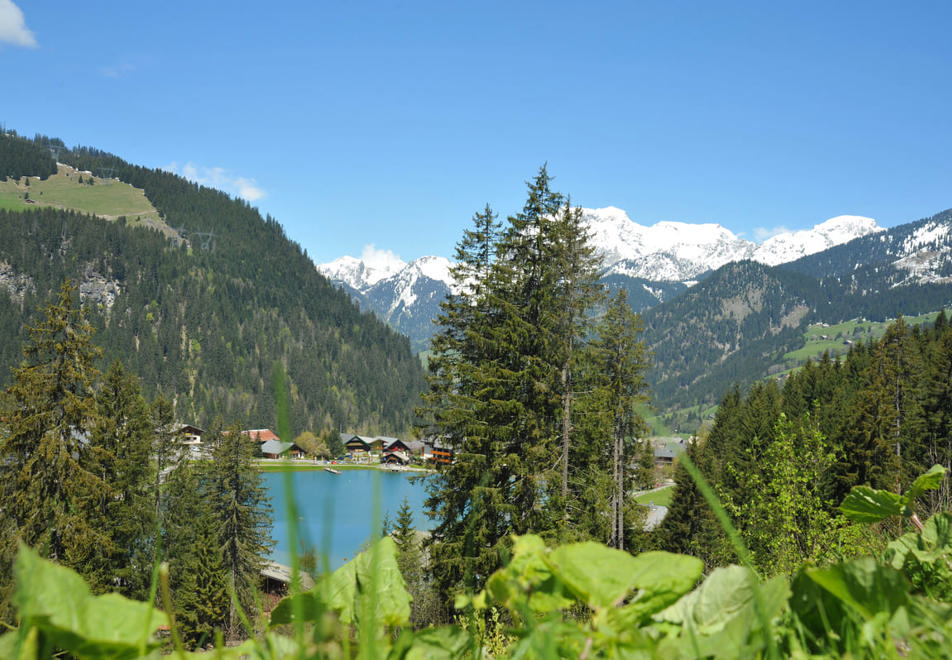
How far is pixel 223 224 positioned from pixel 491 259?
651ft

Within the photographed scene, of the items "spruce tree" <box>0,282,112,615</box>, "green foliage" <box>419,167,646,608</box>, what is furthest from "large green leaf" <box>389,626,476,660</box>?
"spruce tree" <box>0,282,112,615</box>

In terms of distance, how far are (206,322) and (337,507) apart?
161774mm

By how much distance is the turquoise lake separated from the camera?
751mm

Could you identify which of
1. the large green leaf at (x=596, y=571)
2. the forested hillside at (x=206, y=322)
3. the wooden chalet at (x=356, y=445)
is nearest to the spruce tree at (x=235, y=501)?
the large green leaf at (x=596, y=571)

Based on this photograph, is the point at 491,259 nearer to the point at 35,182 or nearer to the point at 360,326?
the point at 360,326

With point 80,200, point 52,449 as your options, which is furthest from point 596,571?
point 80,200

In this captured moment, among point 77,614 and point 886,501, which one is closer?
point 77,614

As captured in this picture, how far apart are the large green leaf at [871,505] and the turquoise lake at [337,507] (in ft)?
3.97

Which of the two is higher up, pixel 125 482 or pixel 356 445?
pixel 125 482

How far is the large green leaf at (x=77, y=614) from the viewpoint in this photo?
0.57 meters

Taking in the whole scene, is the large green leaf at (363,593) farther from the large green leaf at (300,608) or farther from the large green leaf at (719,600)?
the large green leaf at (719,600)

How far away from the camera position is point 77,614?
0.62 m

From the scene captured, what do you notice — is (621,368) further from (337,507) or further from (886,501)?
(886,501)

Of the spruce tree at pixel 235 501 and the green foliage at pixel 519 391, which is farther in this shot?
the spruce tree at pixel 235 501
